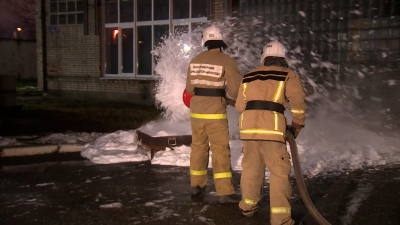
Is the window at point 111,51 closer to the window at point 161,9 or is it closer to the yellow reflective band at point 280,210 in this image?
the window at point 161,9

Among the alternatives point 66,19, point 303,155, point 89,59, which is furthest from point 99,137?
point 66,19

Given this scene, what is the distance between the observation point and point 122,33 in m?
16.0

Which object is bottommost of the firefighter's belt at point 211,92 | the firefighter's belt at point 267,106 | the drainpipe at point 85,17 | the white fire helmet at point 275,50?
the firefighter's belt at point 267,106

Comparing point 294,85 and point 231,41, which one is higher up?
point 231,41

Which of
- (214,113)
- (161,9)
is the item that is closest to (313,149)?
(214,113)

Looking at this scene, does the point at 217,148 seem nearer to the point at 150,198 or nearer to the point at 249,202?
the point at 249,202

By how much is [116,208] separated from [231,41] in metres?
7.32

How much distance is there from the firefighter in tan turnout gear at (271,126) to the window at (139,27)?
33.3ft

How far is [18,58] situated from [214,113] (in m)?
36.3

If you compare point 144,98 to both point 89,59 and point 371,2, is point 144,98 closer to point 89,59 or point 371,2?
point 89,59

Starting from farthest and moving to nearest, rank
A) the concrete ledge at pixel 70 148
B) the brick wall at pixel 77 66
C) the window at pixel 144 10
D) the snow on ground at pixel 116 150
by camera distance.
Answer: the brick wall at pixel 77 66, the window at pixel 144 10, the concrete ledge at pixel 70 148, the snow on ground at pixel 116 150

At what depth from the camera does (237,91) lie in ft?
15.5

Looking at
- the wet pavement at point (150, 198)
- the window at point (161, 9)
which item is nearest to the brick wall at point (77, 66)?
the window at point (161, 9)

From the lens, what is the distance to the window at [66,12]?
1634cm
